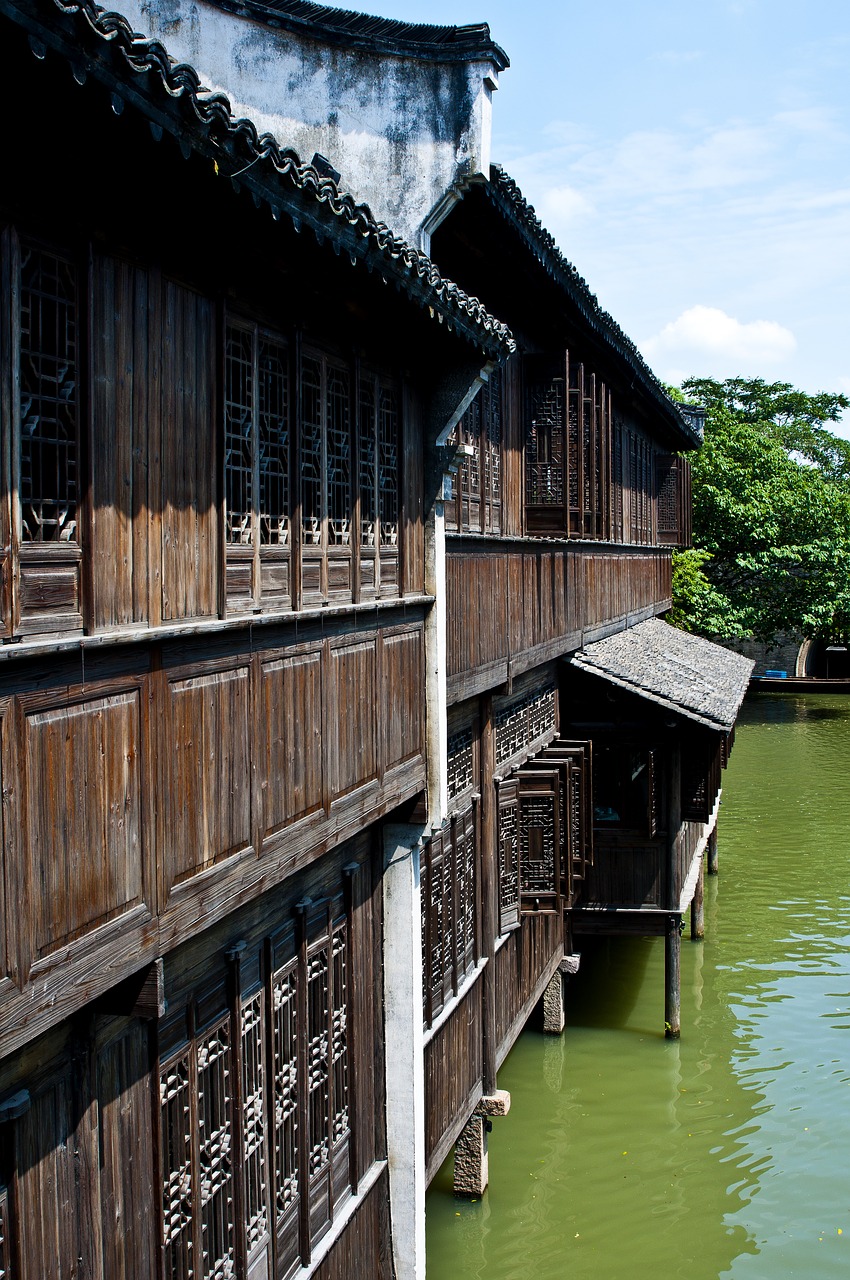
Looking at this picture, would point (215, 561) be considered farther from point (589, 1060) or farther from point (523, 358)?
point (589, 1060)

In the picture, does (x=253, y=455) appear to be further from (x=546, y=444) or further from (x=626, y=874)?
(x=626, y=874)

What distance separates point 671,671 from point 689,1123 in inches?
244

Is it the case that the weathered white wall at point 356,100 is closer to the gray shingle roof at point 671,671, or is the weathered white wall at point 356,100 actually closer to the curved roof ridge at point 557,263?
the curved roof ridge at point 557,263

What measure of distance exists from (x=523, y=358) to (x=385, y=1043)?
6.76 metres

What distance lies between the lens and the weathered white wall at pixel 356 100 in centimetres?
811

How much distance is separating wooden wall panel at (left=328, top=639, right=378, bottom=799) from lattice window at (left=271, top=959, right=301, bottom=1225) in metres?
1.00

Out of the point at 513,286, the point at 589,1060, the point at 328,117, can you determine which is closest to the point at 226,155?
the point at 328,117

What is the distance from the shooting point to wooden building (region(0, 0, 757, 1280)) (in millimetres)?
3764

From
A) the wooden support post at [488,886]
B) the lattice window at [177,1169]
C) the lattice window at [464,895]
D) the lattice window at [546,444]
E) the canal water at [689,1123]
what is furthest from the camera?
the lattice window at [546,444]

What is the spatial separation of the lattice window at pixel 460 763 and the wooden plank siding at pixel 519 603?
516 millimetres

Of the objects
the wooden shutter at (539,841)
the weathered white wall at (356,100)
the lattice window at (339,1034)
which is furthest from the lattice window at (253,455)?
the wooden shutter at (539,841)

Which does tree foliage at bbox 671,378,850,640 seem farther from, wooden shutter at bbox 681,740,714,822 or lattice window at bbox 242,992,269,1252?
lattice window at bbox 242,992,269,1252

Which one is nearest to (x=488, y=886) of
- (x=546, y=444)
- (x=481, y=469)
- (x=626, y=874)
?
(x=481, y=469)

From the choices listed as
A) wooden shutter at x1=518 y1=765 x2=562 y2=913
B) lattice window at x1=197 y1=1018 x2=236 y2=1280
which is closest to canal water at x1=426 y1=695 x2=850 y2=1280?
wooden shutter at x1=518 y1=765 x2=562 y2=913
